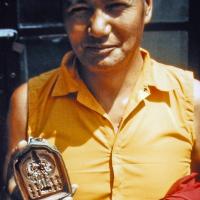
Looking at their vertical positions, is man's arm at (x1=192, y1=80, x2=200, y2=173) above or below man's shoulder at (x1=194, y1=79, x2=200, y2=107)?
below

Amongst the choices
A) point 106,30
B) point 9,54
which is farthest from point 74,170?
point 9,54

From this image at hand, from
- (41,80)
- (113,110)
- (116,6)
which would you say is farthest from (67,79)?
(116,6)

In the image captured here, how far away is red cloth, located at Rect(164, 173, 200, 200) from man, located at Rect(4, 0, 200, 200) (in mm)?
29

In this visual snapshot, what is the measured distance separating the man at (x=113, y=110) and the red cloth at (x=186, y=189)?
3 cm

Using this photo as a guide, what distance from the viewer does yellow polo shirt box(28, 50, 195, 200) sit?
6.09 feet

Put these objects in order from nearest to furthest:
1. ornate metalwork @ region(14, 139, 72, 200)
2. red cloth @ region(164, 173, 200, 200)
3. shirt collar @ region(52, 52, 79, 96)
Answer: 1. ornate metalwork @ region(14, 139, 72, 200)
2. red cloth @ region(164, 173, 200, 200)
3. shirt collar @ region(52, 52, 79, 96)

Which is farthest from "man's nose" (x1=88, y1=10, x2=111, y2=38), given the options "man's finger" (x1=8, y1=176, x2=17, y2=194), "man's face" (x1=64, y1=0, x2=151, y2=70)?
"man's finger" (x1=8, y1=176, x2=17, y2=194)

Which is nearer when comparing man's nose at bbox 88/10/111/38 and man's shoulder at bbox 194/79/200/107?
man's nose at bbox 88/10/111/38

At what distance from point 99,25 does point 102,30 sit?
0.02 m

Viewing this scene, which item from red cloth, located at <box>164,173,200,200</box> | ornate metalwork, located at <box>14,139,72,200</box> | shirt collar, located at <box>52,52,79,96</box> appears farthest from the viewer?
shirt collar, located at <box>52,52,79,96</box>

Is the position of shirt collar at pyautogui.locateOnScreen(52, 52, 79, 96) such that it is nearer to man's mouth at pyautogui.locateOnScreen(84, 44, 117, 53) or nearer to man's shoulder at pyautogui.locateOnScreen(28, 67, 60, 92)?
man's shoulder at pyautogui.locateOnScreen(28, 67, 60, 92)

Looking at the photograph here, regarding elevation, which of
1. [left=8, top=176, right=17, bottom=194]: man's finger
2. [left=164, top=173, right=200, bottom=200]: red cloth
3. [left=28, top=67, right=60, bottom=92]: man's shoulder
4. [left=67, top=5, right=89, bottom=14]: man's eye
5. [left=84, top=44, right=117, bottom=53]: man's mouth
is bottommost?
[left=164, top=173, right=200, bottom=200]: red cloth

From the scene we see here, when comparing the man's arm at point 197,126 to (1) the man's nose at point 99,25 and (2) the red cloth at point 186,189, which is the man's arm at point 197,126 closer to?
(2) the red cloth at point 186,189

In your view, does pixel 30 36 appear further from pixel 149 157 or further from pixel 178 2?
pixel 149 157
